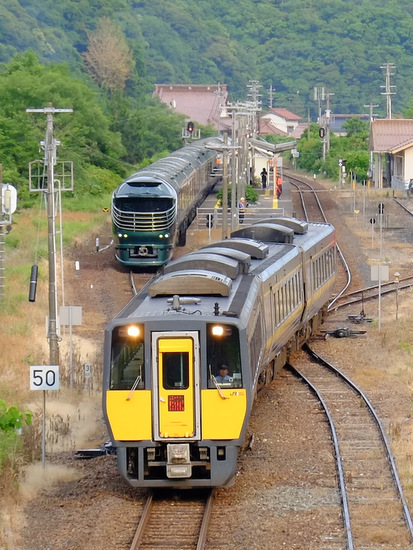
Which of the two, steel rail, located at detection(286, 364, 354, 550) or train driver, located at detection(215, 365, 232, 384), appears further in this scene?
train driver, located at detection(215, 365, 232, 384)

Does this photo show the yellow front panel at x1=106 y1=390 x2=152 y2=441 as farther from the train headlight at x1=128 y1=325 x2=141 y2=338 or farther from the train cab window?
the train headlight at x1=128 y1=325 x2=141 y2=338

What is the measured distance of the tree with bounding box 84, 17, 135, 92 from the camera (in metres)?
104

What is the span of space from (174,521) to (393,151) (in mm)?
48106

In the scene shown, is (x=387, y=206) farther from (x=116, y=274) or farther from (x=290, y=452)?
(x=290, y=452)

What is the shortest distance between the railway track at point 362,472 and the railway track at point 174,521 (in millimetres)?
1392

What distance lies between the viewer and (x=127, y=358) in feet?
42.5

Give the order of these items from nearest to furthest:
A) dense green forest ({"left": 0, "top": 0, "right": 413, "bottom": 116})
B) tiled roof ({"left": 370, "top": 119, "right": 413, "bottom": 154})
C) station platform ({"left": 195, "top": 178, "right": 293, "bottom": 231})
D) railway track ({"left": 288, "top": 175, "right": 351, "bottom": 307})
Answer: railway track ({"left": 288, "top": 175, "right": 351, "bottom": 307}), station platform ({"left": 195, "top": 178, "right": 293, "bottom": 231}), tiled roof ({"left": 370, "top": 119, "right": 413, "bottom": 154}), dense green forest ({"left": 0, "top": 0, "right": 413, "bottom": 116})

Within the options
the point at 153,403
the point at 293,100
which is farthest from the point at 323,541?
the point at 293,100

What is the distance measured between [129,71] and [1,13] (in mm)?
14247

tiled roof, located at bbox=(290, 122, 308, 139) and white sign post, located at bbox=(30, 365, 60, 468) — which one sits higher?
white sign post, located at bbox=(30, 365, 60, 468)

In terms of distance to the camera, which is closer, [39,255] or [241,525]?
[241,525]

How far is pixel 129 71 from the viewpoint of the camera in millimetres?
106312

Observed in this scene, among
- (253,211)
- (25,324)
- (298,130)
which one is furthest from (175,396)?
(298,130)

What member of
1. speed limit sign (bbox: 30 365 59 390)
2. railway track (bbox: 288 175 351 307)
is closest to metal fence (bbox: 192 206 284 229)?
railway track (bbox: 288 175 351 307)
